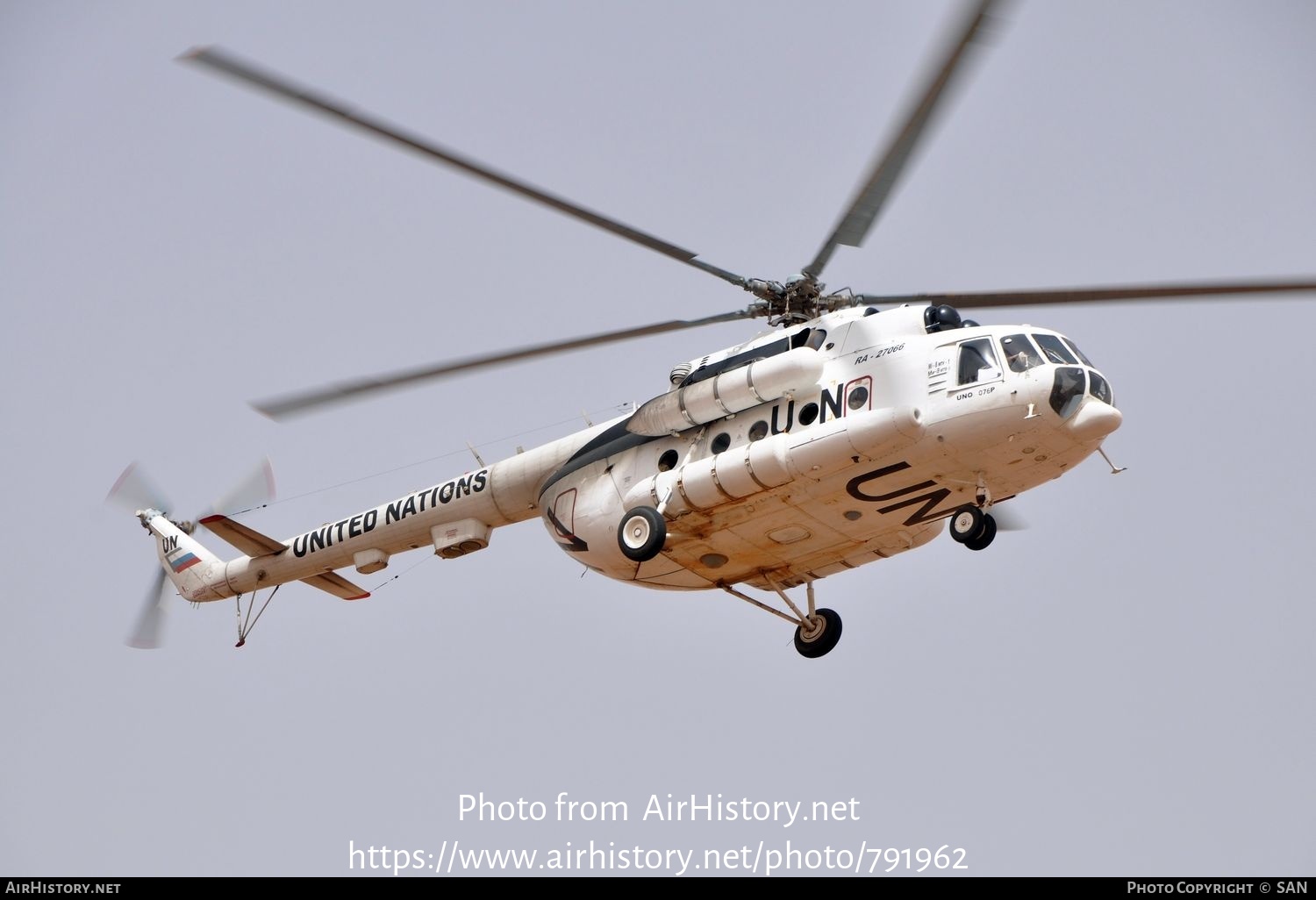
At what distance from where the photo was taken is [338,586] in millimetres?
23922

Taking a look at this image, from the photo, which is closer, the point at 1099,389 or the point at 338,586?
the point at 1099,389

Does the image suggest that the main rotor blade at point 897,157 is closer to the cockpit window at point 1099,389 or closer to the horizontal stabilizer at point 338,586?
the cockpit window at point 1099,389

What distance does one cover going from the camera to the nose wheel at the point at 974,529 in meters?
18.0

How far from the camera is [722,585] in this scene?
20.5 m

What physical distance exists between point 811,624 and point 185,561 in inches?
424

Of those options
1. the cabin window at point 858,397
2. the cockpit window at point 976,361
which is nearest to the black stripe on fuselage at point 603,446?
the cabin window at point 858,397

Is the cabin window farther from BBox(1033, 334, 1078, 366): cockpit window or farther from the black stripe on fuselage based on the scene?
the black stripe on fuselage

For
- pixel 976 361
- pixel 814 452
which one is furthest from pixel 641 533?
pixel 976 361

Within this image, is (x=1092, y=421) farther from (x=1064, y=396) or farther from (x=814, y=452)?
(x=814, y=452)

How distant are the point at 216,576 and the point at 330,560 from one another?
93.3 inches

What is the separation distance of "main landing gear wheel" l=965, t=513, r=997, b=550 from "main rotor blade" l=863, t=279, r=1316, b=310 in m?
2.51

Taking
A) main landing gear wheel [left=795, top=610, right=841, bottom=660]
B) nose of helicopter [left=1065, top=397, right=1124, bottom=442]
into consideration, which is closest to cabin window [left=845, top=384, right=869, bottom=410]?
nose of helicopter [left=1065, top=397, right=1124, bottom=442]

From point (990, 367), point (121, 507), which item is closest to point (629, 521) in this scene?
point (990, 367)

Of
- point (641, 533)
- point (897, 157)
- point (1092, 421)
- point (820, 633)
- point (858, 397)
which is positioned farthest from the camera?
A: point (820, 633)
